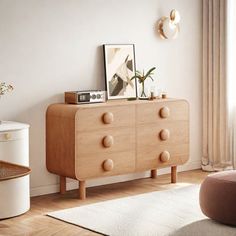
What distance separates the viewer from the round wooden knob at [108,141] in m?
5.57

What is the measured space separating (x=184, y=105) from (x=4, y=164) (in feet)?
6.81

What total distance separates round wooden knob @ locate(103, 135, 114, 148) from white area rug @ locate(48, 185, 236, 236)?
0.50 metres

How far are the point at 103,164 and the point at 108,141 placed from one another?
0.21 meters

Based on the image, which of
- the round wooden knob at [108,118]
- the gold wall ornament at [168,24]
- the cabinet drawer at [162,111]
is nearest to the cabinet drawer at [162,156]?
the cabinet drawer at [162,111]

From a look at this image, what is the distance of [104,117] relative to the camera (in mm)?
5527

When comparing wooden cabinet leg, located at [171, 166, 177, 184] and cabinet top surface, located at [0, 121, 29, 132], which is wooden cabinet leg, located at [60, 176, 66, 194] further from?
wooden cabinet leg, located at [171, 166, 177, 184]

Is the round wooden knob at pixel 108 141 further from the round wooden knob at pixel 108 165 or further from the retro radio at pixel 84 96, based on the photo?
the retro radio at pixel 84 96

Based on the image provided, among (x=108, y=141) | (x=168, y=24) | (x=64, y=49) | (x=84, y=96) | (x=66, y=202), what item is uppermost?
(x=168, y=24)

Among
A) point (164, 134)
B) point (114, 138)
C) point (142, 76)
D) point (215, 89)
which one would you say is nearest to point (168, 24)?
point (142, 76)

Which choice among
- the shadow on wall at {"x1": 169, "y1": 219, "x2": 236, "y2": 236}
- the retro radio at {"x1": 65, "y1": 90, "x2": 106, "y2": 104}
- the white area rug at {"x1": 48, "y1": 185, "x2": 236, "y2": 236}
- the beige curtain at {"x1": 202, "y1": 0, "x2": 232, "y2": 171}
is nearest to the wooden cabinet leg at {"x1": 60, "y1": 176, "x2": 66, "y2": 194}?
the white area rug at {"x1": 48, "y1": 185, "x2": 236, "y2": 236}

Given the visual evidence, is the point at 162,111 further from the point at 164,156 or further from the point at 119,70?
the point at 119,70

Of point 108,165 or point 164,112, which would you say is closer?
point 108,165

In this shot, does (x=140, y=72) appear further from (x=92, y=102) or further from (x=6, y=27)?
Answer: (x=6, y=27)

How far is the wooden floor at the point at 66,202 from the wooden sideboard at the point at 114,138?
0.48 feet
